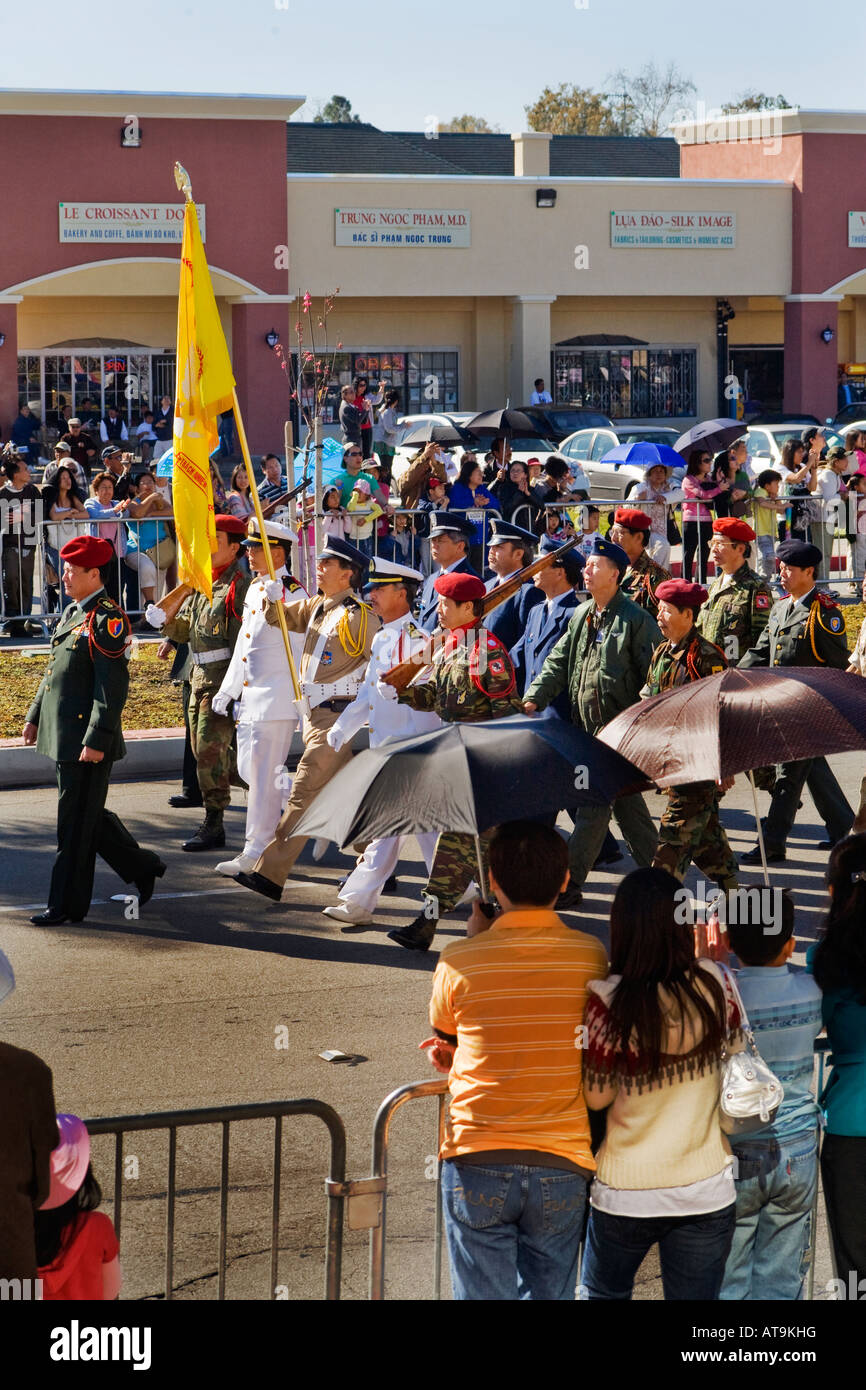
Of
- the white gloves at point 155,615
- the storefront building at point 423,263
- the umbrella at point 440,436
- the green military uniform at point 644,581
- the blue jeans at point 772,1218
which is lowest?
the blue jeans at point 772,1218

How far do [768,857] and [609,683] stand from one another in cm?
176

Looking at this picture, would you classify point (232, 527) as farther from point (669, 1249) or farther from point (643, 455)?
point (643, 455)

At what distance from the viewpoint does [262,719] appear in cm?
1002

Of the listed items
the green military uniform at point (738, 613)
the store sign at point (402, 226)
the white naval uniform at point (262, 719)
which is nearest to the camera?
the white naval uniform at point (262, 719)

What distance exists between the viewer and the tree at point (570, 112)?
81312 mm

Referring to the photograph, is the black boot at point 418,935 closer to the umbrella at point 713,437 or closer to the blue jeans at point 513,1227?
the blue jeans at point 513,1227

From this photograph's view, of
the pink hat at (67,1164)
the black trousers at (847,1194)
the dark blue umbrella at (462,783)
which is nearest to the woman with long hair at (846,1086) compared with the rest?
the black trousers at (847,1194)

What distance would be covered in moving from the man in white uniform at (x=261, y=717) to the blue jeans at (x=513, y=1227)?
5950mm

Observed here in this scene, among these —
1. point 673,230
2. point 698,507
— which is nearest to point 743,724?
point 698,507

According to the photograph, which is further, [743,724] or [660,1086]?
[743,724]

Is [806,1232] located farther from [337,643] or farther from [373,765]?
[337,643]

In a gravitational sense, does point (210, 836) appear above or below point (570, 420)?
below
